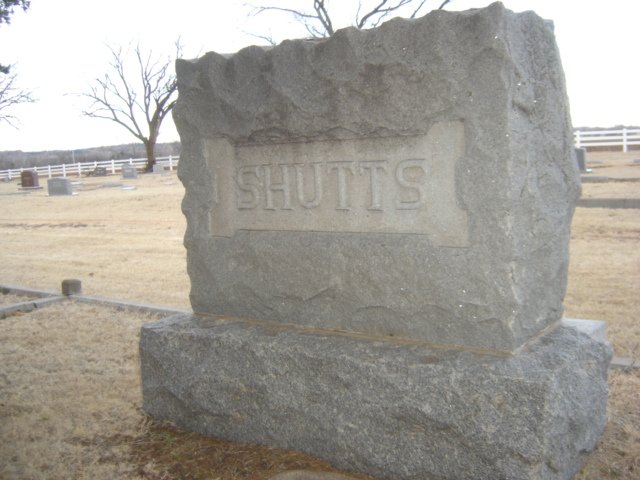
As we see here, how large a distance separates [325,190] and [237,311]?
2.68 ft

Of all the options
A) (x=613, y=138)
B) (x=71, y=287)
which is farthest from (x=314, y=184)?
(x=613, y=138)

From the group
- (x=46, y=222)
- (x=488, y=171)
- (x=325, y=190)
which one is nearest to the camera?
(x=488, y=171)

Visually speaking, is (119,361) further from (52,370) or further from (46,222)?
(46,222)

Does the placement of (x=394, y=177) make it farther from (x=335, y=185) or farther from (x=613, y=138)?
(x=613, y=138)

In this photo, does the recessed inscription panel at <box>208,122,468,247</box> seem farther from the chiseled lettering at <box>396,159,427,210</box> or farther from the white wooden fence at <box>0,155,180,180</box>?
the white wooden fence at <box>0,155,180,180</box>

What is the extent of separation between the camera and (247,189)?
3549mm

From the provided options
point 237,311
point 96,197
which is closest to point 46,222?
point 96,197

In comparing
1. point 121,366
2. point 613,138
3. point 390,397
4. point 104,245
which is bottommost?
point 121,366

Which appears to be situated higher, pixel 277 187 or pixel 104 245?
pixel 277 187

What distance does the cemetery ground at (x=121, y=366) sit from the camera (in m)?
3.13

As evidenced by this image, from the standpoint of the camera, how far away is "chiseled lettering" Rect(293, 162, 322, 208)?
328 cm

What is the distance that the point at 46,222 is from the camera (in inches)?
594

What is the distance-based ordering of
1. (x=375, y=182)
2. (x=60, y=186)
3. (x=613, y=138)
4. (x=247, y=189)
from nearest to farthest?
(x=375, y=182), (x=247, y=189), (x=60, y=186), (x=613, y=138)

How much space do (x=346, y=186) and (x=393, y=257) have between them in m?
0.41
